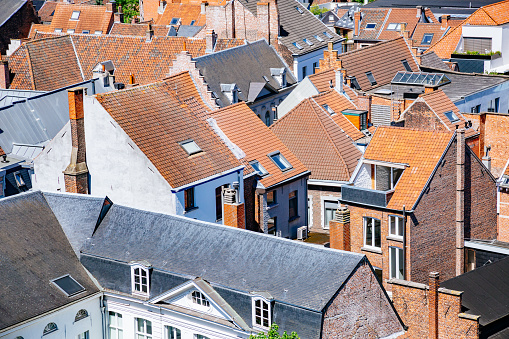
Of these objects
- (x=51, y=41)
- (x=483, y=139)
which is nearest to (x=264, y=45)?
(x=51, y=41)

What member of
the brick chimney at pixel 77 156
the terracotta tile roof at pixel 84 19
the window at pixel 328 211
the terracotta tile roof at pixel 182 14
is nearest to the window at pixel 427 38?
the terracotta tile roof at pixel 182 14

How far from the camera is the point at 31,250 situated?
145 feet

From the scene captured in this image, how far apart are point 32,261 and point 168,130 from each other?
12.4 metres

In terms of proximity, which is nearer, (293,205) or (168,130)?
(168,130)

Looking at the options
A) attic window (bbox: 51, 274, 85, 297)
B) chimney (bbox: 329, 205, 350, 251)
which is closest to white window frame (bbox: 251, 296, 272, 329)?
attic window (bbox: 51, 274, 85, 297)

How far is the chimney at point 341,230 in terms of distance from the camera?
165 feet

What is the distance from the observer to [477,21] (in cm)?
9106

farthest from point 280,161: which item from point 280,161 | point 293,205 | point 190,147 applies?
point 190,147

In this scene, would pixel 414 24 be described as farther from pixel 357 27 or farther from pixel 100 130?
pixel 100 130

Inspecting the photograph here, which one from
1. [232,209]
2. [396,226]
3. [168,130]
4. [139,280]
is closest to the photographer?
[139,280]

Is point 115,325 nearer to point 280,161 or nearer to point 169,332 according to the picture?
point 169,332

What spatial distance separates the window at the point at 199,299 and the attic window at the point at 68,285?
19.4ft

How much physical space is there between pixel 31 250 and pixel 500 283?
73.8 ft

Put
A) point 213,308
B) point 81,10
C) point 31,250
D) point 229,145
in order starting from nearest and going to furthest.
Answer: point 213,308 → point 31,250 → point 229,145 → point 81,10
